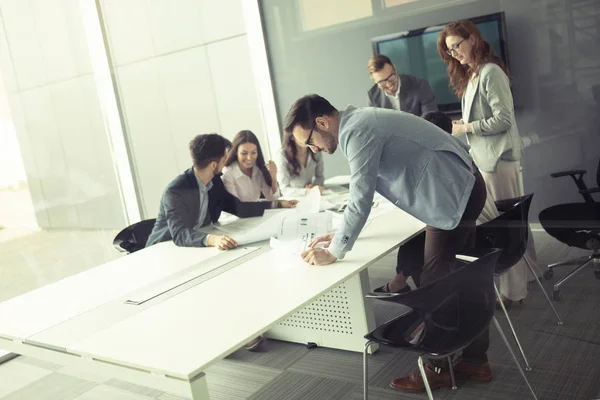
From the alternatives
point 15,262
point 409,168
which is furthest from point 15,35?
point 409,168

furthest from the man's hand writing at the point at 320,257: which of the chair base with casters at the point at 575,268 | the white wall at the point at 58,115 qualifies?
the white wall at the point at 58,115

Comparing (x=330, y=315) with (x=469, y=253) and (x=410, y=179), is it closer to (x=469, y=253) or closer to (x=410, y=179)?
(x=469, y=253)

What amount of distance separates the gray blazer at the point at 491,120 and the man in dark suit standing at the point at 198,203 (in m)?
1.21

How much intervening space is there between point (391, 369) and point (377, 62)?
153 centimetres

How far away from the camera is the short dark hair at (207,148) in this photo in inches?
146

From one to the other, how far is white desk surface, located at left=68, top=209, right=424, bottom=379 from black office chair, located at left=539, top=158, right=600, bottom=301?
0.59 m

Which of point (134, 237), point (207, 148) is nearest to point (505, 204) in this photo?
point (207, 148)

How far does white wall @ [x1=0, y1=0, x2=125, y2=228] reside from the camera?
4.08 metres

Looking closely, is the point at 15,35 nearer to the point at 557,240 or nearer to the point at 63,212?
the point at 63,212

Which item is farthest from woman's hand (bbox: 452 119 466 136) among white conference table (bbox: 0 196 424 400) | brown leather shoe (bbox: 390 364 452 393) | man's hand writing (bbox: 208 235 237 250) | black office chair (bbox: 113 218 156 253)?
black office chair (bbox: 113 218 156 253)

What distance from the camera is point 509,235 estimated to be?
110 inches

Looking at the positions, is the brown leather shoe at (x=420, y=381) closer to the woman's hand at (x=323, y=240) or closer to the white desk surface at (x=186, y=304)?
the white desk surface at (x=186, y=304)

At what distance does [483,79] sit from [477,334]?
3.63 feet

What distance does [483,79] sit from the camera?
2.69 meters
